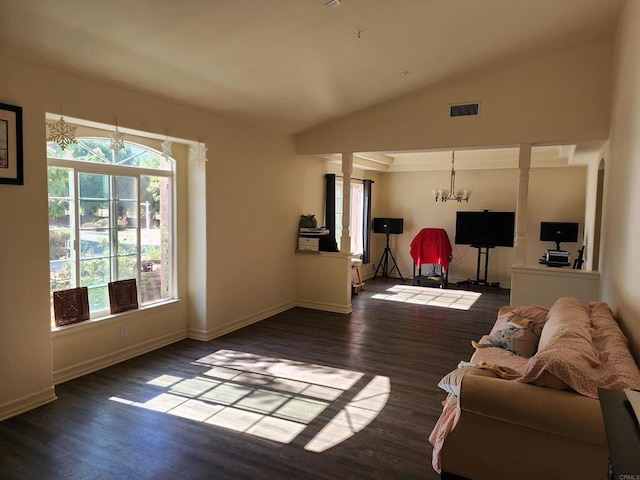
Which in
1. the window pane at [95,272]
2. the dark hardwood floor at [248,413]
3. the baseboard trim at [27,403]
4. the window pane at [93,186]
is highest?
the window pane at [93,186]

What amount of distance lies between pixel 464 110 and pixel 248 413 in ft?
13.7

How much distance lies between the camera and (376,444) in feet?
9.14

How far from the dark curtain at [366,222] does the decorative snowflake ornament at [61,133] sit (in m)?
6.28

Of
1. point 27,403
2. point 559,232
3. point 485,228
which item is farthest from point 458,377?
point 485,228

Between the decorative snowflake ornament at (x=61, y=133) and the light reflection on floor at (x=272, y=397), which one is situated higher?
the decorative snowflake ornament at (x=61, y=133)

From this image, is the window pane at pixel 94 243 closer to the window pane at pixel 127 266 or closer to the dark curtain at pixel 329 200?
the window pane at pixel 127 266

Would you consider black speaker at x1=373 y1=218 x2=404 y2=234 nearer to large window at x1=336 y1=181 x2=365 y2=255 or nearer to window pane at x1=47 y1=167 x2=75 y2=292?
large window at x1=336 y1=181 x2=365 y2=255

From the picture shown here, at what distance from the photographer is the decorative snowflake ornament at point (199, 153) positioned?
4621mm

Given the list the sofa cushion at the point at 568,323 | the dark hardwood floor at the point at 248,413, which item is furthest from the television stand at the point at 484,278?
the sofa cushion at the point at 568,323

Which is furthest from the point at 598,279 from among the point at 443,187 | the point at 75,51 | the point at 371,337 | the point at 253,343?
the point at 75,51

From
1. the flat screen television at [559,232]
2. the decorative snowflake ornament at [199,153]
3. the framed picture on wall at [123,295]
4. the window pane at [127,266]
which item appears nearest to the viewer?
the framed picture on wall at [123,295]

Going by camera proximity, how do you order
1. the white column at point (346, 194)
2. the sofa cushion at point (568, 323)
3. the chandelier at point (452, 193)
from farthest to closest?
the chandelier at point (452, 193) < the white column at point (346, 194) < the sofa cushion at point (568, 323)

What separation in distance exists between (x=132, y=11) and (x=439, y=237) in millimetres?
6772

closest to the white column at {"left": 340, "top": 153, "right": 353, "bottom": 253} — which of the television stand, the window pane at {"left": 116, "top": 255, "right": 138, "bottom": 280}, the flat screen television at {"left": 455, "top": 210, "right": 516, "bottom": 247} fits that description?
the window pane at {"left": 116, "top": 255, "right": 138, "bottom": 280}
